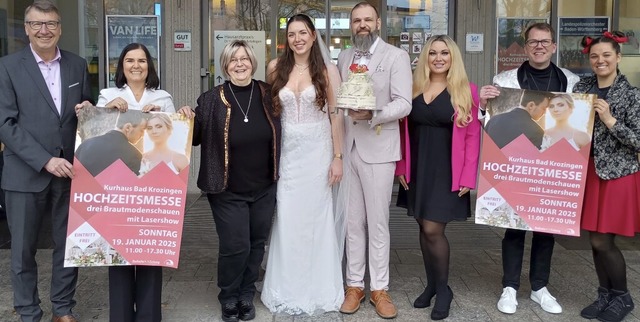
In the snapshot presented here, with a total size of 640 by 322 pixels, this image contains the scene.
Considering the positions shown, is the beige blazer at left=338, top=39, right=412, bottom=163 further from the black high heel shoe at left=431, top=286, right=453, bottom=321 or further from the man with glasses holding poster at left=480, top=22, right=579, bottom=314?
the black high heel shoe at left=431, top=286, right=453, bottom=321

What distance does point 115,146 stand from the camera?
3.82 metres

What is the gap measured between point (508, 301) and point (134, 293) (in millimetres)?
2495

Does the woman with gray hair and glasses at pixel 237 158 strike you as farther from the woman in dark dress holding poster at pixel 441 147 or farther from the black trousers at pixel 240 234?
the woman in dark dress holding poster at pixel 441 147

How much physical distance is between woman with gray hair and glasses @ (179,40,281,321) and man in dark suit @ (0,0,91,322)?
2.62 ft

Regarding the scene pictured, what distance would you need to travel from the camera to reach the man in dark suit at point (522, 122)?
4.21 metres

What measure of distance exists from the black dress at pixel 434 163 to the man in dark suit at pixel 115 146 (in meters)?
1.77

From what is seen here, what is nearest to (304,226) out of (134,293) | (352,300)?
(352,300)

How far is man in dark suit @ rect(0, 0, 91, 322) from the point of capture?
387 cm

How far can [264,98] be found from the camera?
421 cm

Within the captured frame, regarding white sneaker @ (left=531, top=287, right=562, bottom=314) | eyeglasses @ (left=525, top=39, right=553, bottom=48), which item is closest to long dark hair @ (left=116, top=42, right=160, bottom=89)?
eyeglasses @ (left=525, top=39, right=553, bottom=48)

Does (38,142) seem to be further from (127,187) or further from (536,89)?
(536,89)

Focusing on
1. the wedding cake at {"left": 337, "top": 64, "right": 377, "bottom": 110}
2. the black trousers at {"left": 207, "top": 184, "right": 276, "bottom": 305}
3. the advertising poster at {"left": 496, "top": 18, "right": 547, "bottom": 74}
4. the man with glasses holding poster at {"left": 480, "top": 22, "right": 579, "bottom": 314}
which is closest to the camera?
the wedding cake at {"left": 337, "top": 64, "right": 377, "bottom": 110}

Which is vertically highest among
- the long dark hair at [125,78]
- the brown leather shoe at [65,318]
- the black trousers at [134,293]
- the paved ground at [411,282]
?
the long dark hair at [125,78]

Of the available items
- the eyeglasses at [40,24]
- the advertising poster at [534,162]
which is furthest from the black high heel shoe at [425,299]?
the eyeglasses at [40,24]
